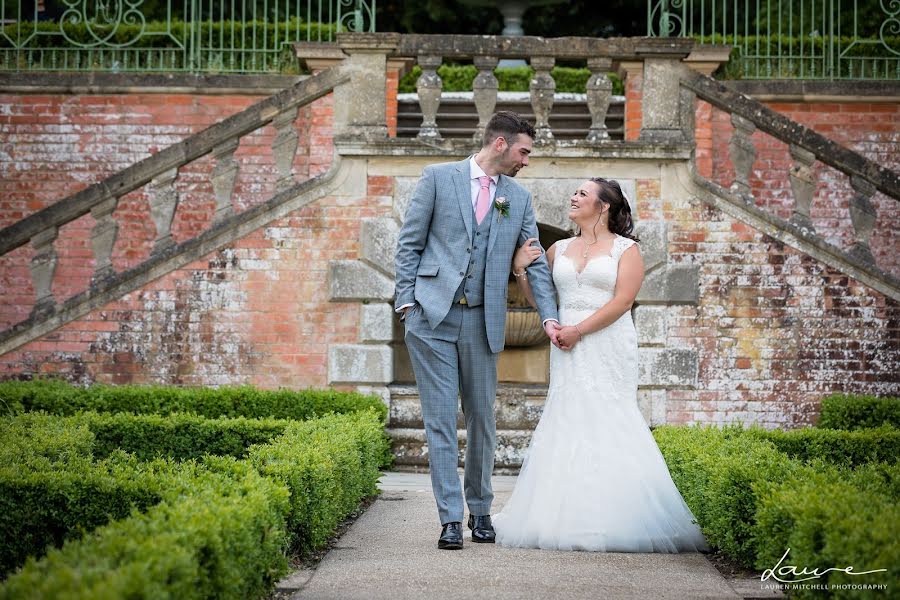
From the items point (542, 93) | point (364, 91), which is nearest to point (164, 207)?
point (364, 91)

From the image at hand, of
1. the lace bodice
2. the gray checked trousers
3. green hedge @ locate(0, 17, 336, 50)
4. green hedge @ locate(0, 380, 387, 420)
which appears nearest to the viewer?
the gray checked trousers

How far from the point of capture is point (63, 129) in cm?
1222

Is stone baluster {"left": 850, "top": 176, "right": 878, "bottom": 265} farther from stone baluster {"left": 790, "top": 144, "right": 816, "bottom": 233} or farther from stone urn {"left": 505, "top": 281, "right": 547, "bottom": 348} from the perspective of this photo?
stone urn {"left": 505, "top": 281, "right": 547, "bottom": 348}

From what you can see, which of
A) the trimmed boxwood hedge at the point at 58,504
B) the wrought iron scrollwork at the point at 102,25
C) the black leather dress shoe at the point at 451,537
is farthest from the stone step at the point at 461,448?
the wrought iron scrollwork at the point at 102,25

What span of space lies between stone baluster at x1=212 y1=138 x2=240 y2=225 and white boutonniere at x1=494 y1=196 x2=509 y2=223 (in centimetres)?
394

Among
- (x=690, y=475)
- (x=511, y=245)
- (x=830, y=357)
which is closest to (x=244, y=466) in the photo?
(x=511, y=245)

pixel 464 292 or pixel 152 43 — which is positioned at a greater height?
pixel 152 43

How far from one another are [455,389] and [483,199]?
0.98 m

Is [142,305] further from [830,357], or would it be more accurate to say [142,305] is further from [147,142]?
[830,357]

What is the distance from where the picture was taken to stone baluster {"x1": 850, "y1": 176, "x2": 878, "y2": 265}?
8906mm

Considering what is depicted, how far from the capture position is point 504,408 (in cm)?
909

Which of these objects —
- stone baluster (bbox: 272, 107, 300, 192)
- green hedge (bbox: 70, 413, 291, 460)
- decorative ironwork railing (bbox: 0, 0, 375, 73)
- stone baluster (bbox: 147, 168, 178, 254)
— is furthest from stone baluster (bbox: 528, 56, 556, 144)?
decorative ironwork railing (bbox: 0, 0, 375, 73)

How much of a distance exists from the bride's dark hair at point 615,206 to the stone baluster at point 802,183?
330 centimetres

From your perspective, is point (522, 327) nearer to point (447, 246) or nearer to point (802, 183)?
point (802, 183)
